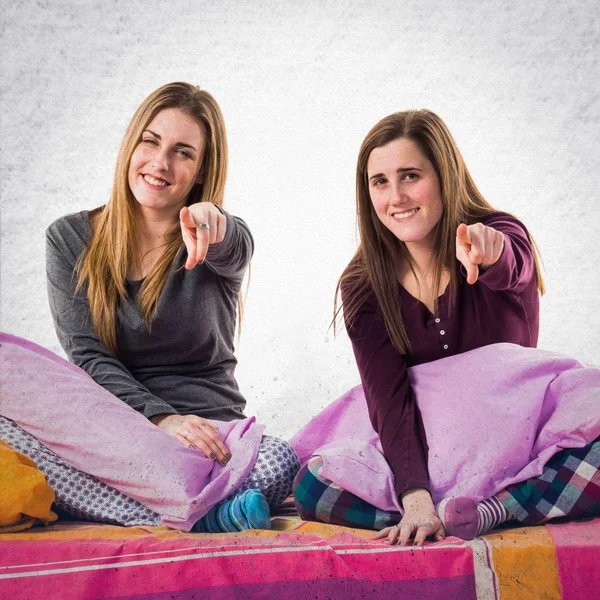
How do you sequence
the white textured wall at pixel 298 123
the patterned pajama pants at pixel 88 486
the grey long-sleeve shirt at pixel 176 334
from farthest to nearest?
the white textured wall at pixel 298 123 < the grey long-sleeve shirt at pixel 176 334 < the patterned pajama pants at pixel 88 486

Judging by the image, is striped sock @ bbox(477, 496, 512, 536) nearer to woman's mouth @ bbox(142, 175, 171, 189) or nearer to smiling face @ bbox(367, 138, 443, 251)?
smiling face @ bbox(367, 138, 443, 251)

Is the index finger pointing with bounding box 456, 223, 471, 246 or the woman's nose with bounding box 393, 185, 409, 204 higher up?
the woman's nose with bounding box 393, 185, 409, 204

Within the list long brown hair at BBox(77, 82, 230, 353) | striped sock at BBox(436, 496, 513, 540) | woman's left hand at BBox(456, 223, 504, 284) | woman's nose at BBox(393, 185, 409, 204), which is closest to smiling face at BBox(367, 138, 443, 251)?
woman's nose at BBox(393, 185, 409, 204)

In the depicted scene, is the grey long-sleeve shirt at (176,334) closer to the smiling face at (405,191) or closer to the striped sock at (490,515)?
the smiling face at (405,191)

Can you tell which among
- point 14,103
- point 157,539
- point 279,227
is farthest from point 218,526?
point 14,103

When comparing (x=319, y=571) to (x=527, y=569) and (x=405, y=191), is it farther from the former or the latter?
(x=405, y=191)

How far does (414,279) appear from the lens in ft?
4.29

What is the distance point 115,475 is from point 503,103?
1617 mm

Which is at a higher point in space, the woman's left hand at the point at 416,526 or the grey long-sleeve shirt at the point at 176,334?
the grey long-sleeve shirt at the point at 176,334

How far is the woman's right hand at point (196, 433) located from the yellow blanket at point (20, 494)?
20 cm

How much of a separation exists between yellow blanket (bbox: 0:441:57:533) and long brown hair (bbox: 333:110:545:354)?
0.51m

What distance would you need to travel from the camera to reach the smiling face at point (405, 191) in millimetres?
1248

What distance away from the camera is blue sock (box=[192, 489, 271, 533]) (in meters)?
1.06

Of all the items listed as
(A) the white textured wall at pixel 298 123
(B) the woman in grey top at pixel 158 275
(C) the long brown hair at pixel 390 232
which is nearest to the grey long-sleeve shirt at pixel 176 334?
(B) the woman in grey top at pixel 158 275
